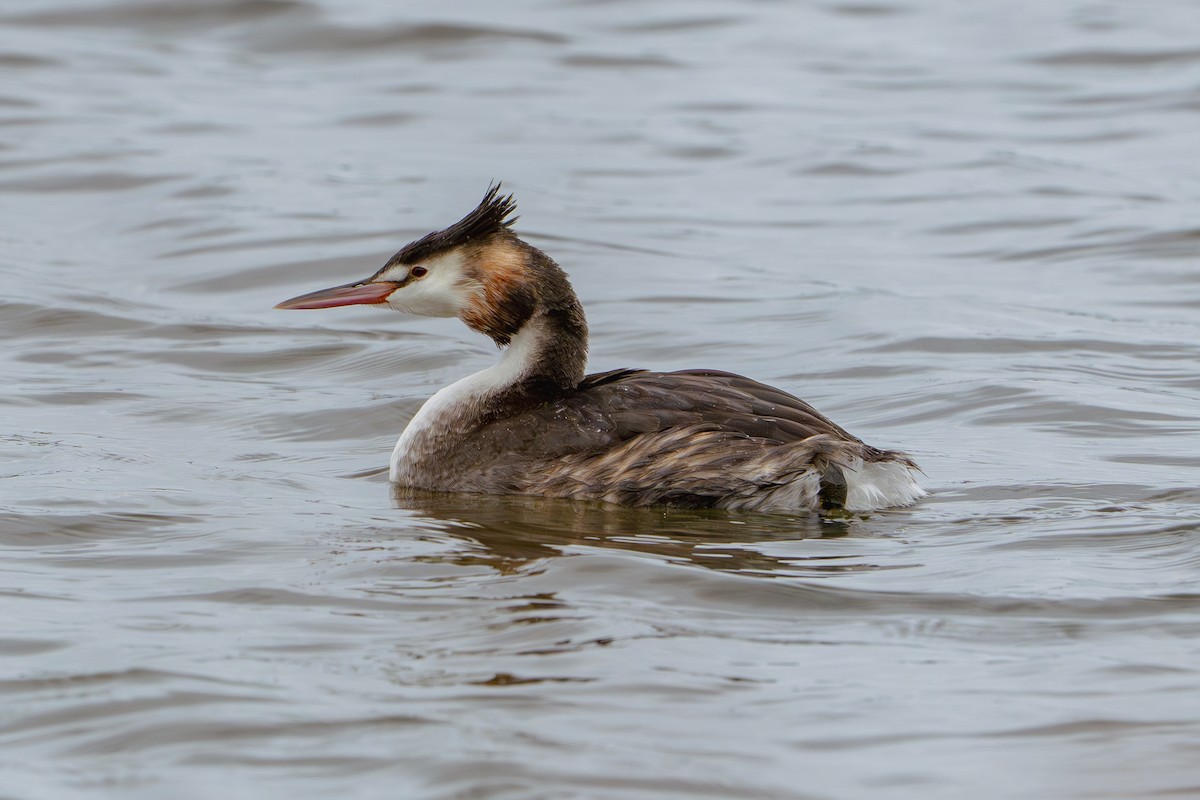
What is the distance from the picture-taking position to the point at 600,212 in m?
12.7

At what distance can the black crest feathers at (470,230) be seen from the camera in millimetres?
6965

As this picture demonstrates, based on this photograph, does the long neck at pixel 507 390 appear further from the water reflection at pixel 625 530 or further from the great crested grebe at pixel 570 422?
the water reflection at pixel 625 530

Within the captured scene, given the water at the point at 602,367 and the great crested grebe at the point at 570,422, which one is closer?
the water at the point at 602,367

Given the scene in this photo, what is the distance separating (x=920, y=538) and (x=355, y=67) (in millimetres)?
12111

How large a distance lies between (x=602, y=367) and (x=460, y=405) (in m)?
2.21

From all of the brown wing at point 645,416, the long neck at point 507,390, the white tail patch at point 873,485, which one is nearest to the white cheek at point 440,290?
the long neck at point 507,390

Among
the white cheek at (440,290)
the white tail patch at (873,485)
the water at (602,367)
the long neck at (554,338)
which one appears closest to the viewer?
the water at (602,367)

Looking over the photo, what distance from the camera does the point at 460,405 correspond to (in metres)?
7.08

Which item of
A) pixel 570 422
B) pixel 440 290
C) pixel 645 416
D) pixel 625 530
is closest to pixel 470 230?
pixel 440 290

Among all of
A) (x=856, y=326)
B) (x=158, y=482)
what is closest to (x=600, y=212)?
(x=856, y=326)

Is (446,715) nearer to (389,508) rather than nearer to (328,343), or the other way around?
(389,508)

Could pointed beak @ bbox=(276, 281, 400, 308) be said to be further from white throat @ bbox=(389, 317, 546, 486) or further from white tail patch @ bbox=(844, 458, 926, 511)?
white tail patch @ bbox=(844, 458, 926, 511)

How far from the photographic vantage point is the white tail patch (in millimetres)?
6480

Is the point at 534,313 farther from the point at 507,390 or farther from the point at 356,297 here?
the point at 356,297
